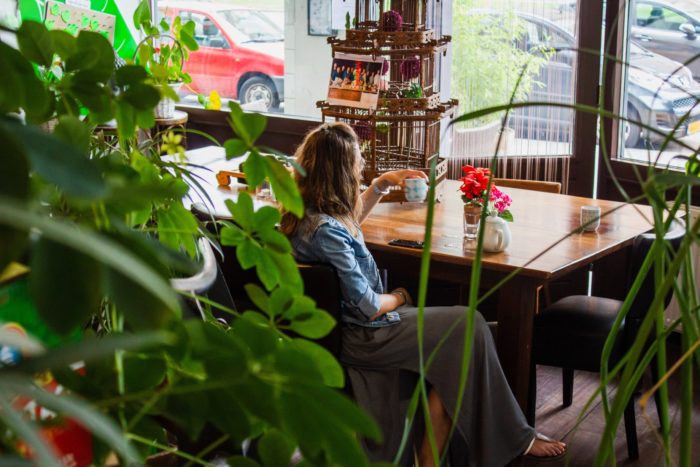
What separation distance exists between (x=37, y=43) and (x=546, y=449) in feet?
9.59

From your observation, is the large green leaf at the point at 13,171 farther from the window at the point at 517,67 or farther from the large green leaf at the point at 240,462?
the window at the point at 517,67

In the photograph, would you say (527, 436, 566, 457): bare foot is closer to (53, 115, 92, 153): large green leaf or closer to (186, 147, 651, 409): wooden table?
(186, 147, 651, 409): wooden table

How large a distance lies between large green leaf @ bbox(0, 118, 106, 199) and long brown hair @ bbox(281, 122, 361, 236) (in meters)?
2.61

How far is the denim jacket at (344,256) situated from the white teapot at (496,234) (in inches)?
16.2

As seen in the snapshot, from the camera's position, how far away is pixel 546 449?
326 centimetres

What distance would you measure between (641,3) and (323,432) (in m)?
4.32

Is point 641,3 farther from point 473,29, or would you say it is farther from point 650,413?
point 650,413

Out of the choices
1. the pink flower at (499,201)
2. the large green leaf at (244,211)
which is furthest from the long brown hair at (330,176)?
the large green leaf at (244,211)

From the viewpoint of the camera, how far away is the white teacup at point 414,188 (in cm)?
359

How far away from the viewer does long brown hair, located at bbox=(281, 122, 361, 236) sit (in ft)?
9.68

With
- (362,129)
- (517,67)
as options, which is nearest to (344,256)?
(362,129)

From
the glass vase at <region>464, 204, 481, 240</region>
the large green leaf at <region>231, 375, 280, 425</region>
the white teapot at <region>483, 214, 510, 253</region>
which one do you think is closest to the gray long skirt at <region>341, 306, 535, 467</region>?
the white teapot at <region>483, 214, 510, 253</region>

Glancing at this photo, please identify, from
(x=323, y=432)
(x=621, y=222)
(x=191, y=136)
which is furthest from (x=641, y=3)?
(x=323, y=432)

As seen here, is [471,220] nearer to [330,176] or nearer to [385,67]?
[330,176]
